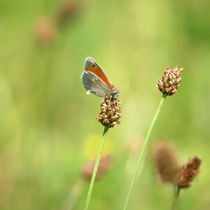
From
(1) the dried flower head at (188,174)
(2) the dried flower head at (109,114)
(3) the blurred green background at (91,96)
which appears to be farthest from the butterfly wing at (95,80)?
(3) the blurred green background at (91,96)

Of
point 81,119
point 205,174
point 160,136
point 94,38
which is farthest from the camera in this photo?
point 94,38

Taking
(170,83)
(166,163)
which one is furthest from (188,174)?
(166,163)

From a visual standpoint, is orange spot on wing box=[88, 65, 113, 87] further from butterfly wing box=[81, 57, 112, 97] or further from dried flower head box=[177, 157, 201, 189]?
dried flower head box=[177, 157, 201, 189]

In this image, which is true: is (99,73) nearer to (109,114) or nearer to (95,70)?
(95,70)

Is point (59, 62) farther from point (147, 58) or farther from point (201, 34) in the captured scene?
point (201, 34)


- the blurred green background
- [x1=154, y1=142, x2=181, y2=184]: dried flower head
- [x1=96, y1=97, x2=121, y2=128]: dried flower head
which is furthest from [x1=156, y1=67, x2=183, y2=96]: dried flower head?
the blurred green background

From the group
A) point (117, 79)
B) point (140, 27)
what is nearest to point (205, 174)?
point (117, 79)
